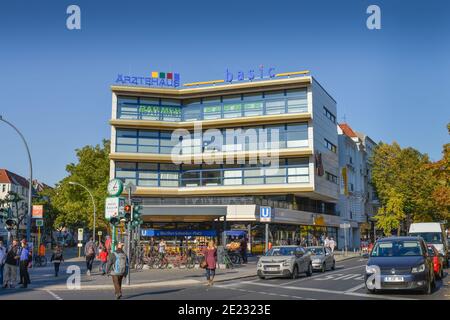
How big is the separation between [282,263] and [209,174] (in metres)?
33.9

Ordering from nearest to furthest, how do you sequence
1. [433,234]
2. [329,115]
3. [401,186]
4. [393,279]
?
[393,279] < [433,234] < [329,115] < [401,186]

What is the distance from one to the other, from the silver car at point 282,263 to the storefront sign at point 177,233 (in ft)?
54.9

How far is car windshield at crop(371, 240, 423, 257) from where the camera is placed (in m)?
16.5

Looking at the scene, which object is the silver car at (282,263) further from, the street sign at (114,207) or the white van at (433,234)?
the white van at (433,234)

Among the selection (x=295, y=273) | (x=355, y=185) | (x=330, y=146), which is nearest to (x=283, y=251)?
(x=295, y=273)

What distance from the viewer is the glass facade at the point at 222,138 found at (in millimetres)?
53844

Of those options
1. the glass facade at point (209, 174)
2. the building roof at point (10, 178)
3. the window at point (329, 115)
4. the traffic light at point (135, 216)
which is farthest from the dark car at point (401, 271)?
the building roof at point (10, 178)

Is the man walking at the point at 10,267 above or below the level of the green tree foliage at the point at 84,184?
below

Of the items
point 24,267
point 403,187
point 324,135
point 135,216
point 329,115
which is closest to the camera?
point 24,267

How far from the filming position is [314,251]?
1164 inches

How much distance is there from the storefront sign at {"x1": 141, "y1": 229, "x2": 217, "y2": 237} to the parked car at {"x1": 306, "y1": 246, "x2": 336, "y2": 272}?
12.6 m

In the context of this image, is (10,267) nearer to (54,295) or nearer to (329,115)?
(54,295)

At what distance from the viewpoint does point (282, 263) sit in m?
23.3

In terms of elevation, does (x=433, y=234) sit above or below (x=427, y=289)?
above
